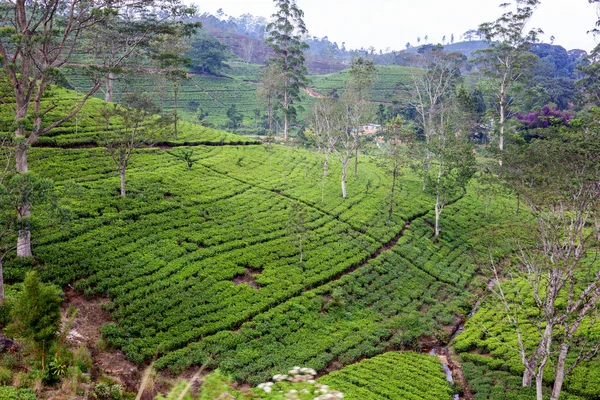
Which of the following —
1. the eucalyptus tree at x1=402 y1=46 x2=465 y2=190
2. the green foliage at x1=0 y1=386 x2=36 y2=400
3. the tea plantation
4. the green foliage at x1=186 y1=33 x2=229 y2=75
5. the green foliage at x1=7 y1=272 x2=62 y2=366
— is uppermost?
the green foliage at x1=186 y1=33 x2=229 y2=75

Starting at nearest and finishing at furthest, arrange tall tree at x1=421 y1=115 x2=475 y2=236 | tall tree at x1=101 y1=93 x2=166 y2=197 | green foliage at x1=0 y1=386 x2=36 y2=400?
green foliage at x1=0 y1=386 x2=36 y2=400 < tall tree at x1=101 y1=93 x2=166 y2=197 < tall tree at x1=421 y1=115 x2=475 y2=236

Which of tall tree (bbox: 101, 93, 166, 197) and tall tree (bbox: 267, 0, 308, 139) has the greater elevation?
tall tree (bbox: 267, 0, 308, 139)

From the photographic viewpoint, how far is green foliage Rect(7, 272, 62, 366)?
12.3m

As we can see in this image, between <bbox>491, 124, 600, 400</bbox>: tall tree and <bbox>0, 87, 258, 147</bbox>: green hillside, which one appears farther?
<bbox>0, 87, 258, 147</bbox>: green hillside

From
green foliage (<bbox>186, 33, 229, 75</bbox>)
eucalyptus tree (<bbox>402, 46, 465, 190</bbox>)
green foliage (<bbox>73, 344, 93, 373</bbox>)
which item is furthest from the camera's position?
green foliage (<bbox>186, 33, 229, 75</bbox>)

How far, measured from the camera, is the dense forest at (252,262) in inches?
611

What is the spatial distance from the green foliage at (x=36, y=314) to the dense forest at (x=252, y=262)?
49 mm

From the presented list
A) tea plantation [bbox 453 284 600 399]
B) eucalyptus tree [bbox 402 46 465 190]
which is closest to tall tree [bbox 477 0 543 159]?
eucalyptus tree [bbox 402 46 465 190]

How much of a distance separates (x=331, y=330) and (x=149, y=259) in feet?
34.6

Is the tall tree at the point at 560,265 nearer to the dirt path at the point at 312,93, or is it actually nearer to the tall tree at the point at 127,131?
the tall tree at the point at 127,131

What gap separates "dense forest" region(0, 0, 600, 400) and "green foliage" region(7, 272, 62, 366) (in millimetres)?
49

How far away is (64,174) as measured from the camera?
28594 mm

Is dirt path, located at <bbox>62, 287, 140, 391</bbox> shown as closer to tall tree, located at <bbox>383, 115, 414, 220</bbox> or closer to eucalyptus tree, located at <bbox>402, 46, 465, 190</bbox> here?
tall tree, located at <bbox>383, 115, 414, 220</bbox>

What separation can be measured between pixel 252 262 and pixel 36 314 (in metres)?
13.5
